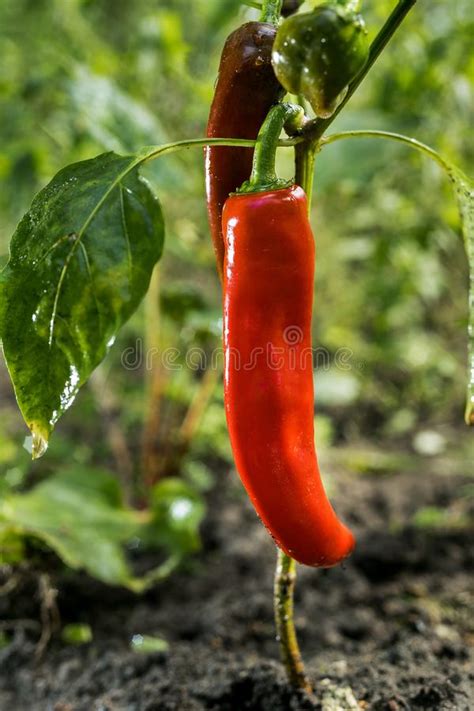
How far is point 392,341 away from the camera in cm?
242

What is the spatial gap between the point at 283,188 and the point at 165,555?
1.05 metres

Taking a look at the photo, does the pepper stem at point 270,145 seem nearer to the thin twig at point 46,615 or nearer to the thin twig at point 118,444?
the thin twig at point 46,615

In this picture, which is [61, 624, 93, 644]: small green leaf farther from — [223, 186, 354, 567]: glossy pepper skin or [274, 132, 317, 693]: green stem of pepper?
[223, 186, 354, 567]: glossy pepper skin

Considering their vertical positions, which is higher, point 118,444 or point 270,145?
point 270,145

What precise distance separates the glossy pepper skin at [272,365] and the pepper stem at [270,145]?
2 cm

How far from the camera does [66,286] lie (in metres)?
0.63

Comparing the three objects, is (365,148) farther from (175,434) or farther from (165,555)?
(165,555)

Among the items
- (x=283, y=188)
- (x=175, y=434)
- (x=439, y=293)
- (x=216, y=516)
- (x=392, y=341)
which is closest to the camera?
(x=283, y=188)

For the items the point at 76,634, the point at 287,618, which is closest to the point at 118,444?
the point at 76,634

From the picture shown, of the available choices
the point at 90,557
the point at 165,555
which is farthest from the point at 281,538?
the point at 165,555

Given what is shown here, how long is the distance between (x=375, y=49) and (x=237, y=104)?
0.15 metres

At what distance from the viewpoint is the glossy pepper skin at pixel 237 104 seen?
65cm

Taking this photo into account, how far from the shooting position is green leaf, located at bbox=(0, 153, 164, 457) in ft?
2.06

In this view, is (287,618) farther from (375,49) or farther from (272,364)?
Answer: (375,49)
